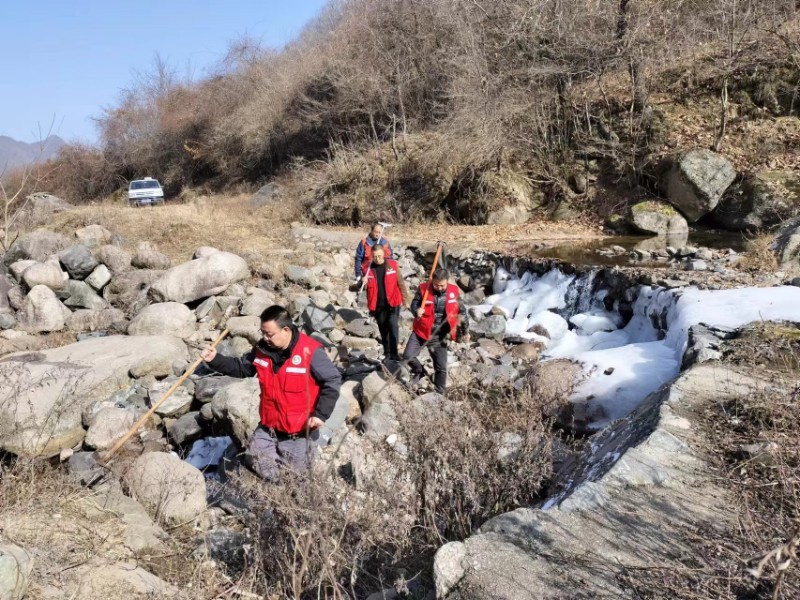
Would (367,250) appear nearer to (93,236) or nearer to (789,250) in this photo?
(789,250)

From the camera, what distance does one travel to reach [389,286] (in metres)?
7.23

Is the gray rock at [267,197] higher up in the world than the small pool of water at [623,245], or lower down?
higher up

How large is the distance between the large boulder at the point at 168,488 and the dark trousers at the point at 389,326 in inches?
122

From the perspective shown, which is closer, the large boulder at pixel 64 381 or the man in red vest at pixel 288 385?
the man in red vest at pixel 288 385

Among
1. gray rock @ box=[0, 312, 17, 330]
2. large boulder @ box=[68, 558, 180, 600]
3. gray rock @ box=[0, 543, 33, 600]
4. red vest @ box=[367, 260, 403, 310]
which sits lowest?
large boulder @ box=[68, 558, 180, 600]

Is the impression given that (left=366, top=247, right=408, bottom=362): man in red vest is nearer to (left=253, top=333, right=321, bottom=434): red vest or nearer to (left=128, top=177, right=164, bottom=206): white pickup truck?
(left=253, top=333, right=321, bottom=434): red vest

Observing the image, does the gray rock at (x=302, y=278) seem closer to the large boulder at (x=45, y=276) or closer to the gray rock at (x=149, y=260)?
the gray rock at (x=149, y=260)

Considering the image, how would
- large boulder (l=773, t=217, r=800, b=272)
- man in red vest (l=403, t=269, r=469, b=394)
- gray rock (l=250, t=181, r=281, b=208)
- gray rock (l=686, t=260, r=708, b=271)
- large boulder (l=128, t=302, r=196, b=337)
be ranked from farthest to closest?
gray rock (l=250, t=181, r=281, b=208) → gray rock (l=686, t=260, r=708, b=271) → large boulder (l=128, t=302, r=196, b=337) → large boulder (l=773, t=217, r=800, b=272) → man in red vest (l=403, t=269, r=469, b=394)

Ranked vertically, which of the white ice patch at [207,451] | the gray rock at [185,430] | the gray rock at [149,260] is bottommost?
the white ice patch at [207,451]

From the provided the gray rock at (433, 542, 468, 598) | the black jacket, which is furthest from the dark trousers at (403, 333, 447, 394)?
the gray rock at (433, 542, 468, 598)

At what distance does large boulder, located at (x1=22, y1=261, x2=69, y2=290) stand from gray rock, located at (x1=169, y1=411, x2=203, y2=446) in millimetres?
5620

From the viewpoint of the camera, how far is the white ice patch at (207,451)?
653cm

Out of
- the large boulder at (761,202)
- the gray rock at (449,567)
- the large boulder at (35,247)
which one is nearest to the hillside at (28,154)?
the large boulder at (35,247)

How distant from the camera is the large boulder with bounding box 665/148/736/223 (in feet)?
45.3
